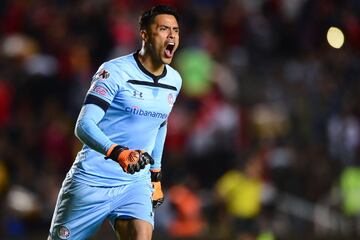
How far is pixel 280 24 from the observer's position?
49.0ft

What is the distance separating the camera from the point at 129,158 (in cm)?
646

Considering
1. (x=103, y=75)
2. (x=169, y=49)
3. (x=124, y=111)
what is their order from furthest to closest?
1. (x=169, y=49)
2. (x=124, y=111)
3. (x=103, y=75)

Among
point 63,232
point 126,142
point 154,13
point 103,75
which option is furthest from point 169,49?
point 63,232

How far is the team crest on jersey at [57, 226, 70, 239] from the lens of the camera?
7117 mm

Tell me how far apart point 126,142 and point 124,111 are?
0.23 meters

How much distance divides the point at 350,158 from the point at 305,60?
6.61ft

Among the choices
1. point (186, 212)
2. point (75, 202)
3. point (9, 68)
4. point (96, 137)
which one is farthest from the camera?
point (9, 68)

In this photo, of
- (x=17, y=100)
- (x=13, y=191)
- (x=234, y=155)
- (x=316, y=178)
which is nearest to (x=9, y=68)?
(x=17, y=100)

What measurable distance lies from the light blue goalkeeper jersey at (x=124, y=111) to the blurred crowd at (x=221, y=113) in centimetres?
433

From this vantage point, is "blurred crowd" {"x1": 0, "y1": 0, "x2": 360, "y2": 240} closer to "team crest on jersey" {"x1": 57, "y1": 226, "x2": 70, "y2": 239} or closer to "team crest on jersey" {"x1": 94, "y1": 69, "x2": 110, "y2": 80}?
"team crest on jersey" {"x1": 57, "y1": 226, "x2": 70, "y2": 239}

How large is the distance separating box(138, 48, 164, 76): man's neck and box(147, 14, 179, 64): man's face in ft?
0.15

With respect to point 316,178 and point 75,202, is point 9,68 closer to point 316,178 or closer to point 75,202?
point 316,178

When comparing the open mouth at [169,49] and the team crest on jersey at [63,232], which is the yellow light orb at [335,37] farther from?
the team crest on jersey at [63,232]

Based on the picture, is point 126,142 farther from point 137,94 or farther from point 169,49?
point 169,49
